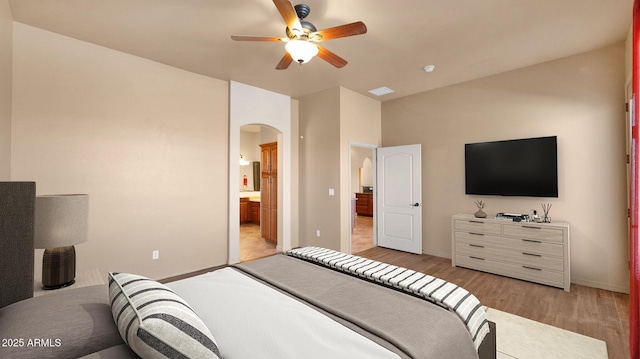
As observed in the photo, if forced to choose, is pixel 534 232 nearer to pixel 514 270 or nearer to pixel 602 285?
pixel 514 270

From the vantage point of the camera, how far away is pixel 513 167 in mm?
3859

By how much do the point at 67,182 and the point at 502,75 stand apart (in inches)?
225

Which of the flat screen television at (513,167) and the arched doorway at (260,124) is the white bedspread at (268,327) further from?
the flat screen television at (513,167)

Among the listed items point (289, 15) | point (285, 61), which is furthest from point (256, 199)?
point (289, 15)

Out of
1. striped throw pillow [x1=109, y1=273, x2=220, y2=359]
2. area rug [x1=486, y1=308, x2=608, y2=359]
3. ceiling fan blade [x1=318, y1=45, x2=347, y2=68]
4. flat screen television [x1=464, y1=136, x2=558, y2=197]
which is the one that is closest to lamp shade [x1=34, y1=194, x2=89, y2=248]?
striped throw pillow [x1=109, y1=273, x2=220, y2=359]

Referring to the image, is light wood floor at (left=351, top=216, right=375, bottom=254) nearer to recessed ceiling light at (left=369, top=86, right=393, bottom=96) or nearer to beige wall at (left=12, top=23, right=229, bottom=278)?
beige wall at (left=12, top=23, right=229, bottom=278)

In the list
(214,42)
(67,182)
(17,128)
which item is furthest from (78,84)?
(214,42)

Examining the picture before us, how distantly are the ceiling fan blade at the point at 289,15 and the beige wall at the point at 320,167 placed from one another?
93.0 inches

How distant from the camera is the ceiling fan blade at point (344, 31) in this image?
85.5 inches

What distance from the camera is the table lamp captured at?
1625mm

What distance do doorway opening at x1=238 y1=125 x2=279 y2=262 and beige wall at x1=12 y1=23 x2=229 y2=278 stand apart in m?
1.07

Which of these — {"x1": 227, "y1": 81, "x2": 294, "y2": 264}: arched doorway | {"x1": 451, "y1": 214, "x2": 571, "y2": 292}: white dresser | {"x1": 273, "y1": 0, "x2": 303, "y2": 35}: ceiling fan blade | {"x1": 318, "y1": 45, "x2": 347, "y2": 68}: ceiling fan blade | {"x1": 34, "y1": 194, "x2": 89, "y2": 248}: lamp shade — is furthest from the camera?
{"x1": 227, "y1": 81, "x2": 294, "y2": 264}: arched doorway

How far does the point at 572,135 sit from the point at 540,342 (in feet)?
8.76

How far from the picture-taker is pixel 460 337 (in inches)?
49.1
